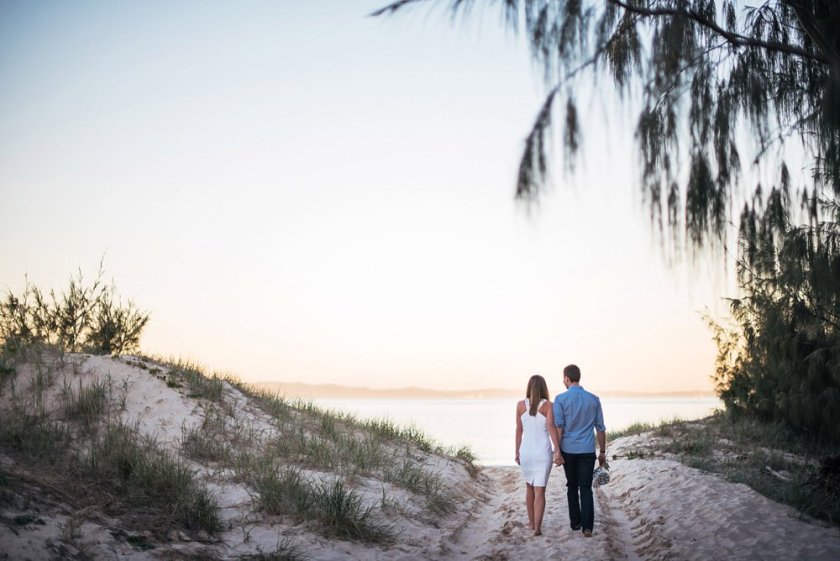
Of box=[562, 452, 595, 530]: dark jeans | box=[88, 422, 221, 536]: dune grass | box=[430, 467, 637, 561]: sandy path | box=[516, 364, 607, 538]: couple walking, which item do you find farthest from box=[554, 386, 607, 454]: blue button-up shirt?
box=[88, 422, 221, 536]: dune grass

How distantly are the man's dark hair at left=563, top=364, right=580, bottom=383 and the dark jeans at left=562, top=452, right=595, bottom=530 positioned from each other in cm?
93

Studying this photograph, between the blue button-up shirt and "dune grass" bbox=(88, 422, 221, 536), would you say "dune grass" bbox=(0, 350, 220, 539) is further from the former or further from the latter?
the blue button-up shirt

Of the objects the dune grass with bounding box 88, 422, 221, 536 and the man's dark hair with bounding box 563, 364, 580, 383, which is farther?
the man's dark hair with bounding box 563, 364, 580, 383

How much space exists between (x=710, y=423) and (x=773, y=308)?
24.7 ft

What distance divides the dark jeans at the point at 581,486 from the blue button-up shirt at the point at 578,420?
10 cm

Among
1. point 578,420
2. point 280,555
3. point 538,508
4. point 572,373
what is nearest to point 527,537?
point 538,508

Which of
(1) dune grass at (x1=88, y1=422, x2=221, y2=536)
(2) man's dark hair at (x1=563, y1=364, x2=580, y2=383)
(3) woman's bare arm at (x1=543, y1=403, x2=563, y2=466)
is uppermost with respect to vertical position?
(2) man's dark hair at (x1=563, y1=364, x2=580, y2=383)

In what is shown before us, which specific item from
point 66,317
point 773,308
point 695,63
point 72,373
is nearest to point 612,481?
point 773,308

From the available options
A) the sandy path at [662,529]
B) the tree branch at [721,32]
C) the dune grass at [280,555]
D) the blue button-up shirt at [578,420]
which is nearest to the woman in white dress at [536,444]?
the blue button-up shirt at [578,420]

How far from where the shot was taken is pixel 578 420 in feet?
25.4

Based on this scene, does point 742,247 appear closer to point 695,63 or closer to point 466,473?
point 695,63

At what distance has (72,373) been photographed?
1123 cm

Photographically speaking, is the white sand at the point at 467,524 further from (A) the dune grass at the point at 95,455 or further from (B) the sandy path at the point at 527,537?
(A) the dune grass at the point at 95,455

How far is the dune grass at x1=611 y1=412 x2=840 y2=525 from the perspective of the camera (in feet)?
29.2
